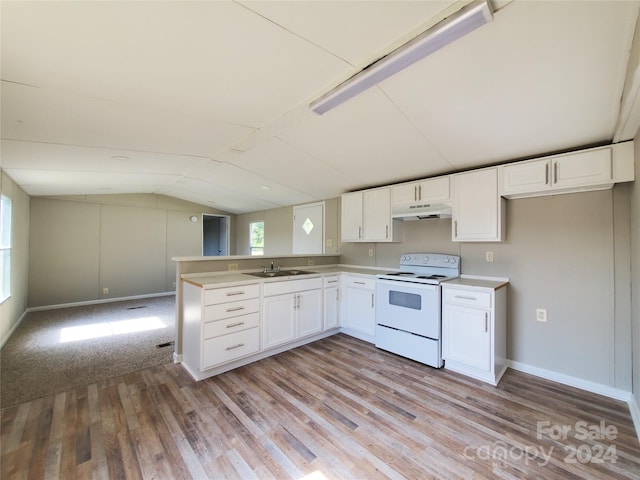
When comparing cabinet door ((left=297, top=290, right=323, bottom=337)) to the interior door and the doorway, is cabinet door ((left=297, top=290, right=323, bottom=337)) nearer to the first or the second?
the interior door

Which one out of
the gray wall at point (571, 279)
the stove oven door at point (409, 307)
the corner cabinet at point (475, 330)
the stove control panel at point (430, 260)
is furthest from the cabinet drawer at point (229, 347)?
the gray wall at point (571, 279)

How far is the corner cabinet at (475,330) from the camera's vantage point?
2551 millimetres

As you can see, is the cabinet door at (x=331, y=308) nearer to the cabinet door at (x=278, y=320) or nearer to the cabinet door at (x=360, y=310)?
the cabinet door at (x=360, y=310)

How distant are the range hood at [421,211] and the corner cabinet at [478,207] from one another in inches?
5.1

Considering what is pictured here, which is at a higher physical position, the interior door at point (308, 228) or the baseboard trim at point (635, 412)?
the interior door at point (308, 228)

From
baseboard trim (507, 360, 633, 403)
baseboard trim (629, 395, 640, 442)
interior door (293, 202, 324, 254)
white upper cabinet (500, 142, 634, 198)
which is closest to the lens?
baseboard trim (629, 395, 640, 442)

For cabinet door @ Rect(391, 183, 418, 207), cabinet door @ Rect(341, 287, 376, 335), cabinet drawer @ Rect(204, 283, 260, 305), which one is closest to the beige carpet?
cabinet drawer @ Rect(204, 283, 260, 305)

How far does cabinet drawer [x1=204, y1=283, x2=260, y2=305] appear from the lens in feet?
8.47

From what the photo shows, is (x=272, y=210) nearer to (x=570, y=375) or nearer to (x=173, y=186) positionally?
(x=173, y=186)

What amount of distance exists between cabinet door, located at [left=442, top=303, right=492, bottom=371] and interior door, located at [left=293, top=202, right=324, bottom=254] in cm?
279

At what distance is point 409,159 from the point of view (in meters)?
2.95

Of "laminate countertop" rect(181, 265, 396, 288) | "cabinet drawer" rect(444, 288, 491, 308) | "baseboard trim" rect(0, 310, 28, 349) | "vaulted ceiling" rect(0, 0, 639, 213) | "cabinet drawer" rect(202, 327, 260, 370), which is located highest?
"vaulted ceiling" rect(0, 0, 639, 213)

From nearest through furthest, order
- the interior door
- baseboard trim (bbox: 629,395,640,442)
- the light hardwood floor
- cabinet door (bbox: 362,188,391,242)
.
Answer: the light hardwood floor, baseboard trim (bbox: 629,395,640,442), cabinet door (bbox: 362,188,391,242), the interior door

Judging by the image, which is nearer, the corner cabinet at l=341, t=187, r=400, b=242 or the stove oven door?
the stove oven door
